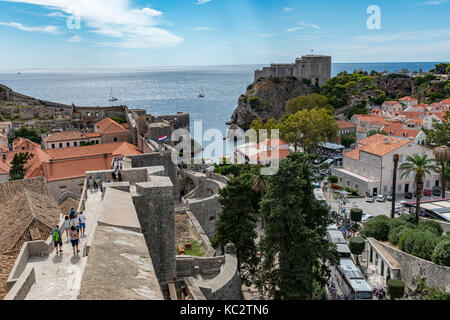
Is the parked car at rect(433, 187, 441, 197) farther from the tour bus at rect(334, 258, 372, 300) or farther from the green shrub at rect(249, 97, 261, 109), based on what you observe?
the green shrub at rect(249, 97, 261, 109)

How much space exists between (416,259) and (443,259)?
5.93ft

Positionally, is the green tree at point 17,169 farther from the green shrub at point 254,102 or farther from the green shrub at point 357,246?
the green shrub at point 254,102

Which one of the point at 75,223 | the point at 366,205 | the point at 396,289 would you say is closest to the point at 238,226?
the point at 396,289

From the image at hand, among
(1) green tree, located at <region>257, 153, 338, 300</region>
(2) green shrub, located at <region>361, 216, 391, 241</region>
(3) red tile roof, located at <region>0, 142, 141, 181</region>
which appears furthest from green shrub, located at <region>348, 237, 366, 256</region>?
(3) red tile roof, located at <region>0, 142, 141, 181</region>

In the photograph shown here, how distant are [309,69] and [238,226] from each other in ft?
268

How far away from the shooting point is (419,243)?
70.7 ft

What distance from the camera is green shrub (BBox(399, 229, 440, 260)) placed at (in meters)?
21.1

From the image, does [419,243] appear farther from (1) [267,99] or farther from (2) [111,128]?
(1) [267,99]

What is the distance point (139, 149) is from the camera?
38781 millimetres

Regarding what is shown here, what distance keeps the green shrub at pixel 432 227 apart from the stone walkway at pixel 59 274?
67.9 feet

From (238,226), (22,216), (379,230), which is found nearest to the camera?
(22,216)

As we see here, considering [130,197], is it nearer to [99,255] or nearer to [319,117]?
[99,255]

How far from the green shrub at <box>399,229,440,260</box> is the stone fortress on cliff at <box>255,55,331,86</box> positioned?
2998 inches
